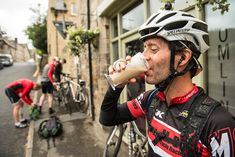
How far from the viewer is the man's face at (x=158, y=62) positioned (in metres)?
1.39

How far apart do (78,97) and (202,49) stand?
22.8 ft

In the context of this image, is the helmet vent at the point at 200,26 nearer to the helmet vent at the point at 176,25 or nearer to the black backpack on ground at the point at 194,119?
the helmet vent at the point at 176,25

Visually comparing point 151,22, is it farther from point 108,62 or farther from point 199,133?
point 108,62

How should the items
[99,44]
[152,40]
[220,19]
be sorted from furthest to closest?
[99,44] → [220,19] → [152,40]

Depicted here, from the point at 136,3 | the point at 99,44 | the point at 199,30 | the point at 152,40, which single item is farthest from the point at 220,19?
the point at 99,44

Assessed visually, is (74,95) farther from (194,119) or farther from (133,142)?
(194,119)

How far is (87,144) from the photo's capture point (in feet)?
17.4

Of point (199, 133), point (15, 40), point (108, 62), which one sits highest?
point (15, 40)

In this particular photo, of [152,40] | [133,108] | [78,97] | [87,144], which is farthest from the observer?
[78,97]

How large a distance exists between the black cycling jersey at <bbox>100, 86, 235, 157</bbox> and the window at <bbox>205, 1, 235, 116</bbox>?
1104 millimetres

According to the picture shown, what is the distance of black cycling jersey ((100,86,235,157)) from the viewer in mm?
1120

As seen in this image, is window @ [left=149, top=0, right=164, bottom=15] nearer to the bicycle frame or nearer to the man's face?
the man's face

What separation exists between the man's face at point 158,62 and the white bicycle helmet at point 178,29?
0.06 meters

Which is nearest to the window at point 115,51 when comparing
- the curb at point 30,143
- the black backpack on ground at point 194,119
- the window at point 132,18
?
the window at point 132,18
